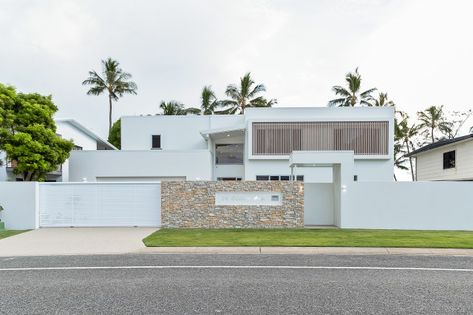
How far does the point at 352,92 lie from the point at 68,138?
3119 cm

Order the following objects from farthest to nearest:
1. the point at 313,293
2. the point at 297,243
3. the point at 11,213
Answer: the point at 11,213, the point at 297,243, the point at 313,293

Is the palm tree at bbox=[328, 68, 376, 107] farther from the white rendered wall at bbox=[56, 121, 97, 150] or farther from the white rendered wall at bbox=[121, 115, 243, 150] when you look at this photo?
the white rendered wall at bbox=[56, 121, 97, 150]

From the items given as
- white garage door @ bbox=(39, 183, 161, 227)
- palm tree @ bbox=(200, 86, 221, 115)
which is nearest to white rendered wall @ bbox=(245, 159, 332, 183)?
white garage door @ bbox=(39, 183, 161, 227)

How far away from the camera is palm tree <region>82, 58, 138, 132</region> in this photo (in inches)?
1639

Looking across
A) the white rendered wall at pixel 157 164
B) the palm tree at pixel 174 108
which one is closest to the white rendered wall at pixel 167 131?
the white rendered wall at pixel 157 164

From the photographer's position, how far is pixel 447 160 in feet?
85.6

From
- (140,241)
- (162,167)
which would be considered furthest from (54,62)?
(140,241)

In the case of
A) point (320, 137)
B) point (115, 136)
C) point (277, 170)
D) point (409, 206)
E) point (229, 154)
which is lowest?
point (409, 206)

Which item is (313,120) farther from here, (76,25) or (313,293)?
(313,293)

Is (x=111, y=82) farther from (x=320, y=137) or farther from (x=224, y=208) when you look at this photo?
Result: (x=224, y=208)

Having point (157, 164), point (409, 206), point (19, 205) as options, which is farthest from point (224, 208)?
point (157, 164)

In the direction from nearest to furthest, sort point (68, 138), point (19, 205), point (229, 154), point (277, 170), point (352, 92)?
1. point (19, 205)
2. point (277, 170)
3. point (229, 154)
4. point (68, 138)
5. point (352, 92)

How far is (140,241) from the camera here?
11.9 meters

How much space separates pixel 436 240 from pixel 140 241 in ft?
33.1
